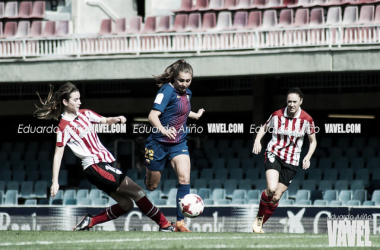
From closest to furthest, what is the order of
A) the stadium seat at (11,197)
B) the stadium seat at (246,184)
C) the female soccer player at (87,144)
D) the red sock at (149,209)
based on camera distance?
the female soccer player at (87,144) < the red sock at (149,209) < the stadium seat at (246,184) < the stadium seat at (11,197)

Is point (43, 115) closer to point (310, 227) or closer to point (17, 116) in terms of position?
point (310, 227)

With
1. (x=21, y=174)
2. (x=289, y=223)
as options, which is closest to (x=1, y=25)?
(x=21, y=174)

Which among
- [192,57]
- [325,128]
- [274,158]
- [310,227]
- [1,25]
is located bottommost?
[310,227]

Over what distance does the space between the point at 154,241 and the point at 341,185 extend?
1018cm

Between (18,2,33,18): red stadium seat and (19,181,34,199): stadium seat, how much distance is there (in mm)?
5447

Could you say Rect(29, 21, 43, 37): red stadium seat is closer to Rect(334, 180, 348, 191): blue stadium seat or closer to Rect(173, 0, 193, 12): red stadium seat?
Rect(173, 0, 193, 12): red stadium seat

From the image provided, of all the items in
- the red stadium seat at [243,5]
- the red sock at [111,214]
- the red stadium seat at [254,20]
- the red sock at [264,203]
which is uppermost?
the red stadium seat at [243,5]

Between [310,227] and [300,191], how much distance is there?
292cm

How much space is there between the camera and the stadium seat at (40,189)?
17828mm

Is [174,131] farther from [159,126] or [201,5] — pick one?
[201,5]

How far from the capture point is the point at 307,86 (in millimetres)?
19547

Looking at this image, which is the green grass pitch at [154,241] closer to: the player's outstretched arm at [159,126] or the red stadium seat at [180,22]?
the player's outstretched arm at [159,126]

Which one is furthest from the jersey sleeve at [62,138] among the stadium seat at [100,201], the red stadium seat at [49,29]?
the red stadium seat at [49,29]

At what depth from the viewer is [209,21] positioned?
1862 cm
